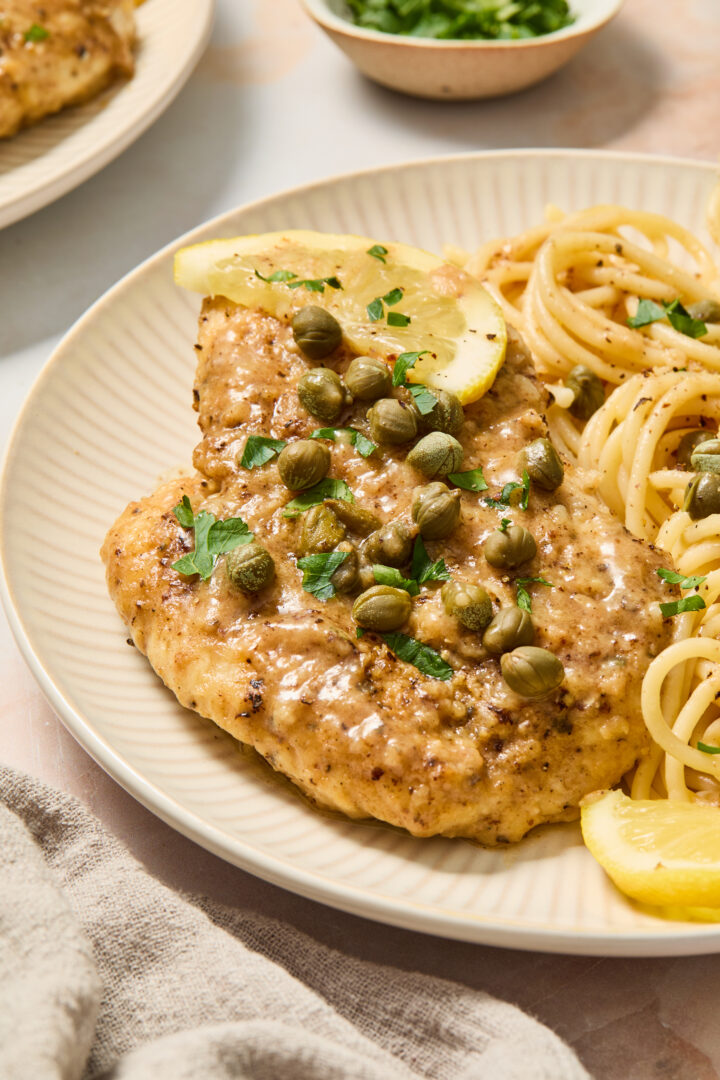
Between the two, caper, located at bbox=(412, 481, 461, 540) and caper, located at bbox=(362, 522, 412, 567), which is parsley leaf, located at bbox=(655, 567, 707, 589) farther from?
caper, located at bbox=(362, 522, 412, 567)

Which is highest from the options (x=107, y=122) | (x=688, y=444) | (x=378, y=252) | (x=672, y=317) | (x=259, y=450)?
(x=107, y=122)

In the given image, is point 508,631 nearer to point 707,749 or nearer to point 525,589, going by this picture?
point 525,589

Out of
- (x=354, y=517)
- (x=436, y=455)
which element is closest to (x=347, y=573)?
(x=354, y=517)

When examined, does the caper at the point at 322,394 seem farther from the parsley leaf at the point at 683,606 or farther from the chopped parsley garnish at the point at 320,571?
the parsley leaf at the point at 683,606

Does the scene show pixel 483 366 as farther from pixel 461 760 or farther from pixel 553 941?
pixel 553 941

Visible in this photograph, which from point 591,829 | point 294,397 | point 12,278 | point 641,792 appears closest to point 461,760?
point 591,829

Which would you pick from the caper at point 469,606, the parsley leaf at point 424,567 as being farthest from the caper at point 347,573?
the caper at point 469,606
